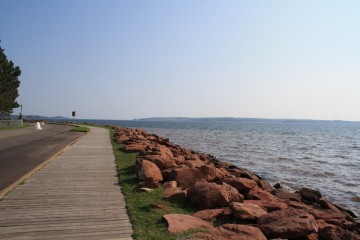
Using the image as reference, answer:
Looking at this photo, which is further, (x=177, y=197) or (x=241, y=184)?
(x=241, y=184)

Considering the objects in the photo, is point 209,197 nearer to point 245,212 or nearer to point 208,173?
point 245,212

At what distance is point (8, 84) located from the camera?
1977 inches

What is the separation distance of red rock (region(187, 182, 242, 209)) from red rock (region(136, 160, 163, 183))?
166 cm

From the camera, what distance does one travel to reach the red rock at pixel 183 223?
17.8 feet

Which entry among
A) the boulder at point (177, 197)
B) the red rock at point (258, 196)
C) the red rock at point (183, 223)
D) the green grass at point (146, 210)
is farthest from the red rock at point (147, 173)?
the red rock at point (183, 223)

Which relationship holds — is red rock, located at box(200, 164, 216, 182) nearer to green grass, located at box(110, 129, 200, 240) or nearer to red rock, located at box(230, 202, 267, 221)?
green grass, located at box(110, 129, 200, 240)

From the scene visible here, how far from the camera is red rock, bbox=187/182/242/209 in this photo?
7000 millimetres

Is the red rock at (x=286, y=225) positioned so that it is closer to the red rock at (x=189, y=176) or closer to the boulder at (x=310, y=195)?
the red rock at (x=189, y=176)

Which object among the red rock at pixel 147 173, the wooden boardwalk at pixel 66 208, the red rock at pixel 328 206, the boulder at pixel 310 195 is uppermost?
the red rock at pixel 147 173

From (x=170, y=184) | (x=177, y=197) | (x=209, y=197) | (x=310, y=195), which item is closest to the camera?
(x=209, y=197)

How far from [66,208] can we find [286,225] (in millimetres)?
4116

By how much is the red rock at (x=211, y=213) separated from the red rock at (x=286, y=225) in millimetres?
699

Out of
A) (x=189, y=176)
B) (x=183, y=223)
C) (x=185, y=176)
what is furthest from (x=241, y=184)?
(x=183, y=223)

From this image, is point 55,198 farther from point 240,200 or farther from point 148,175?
point 240,200
